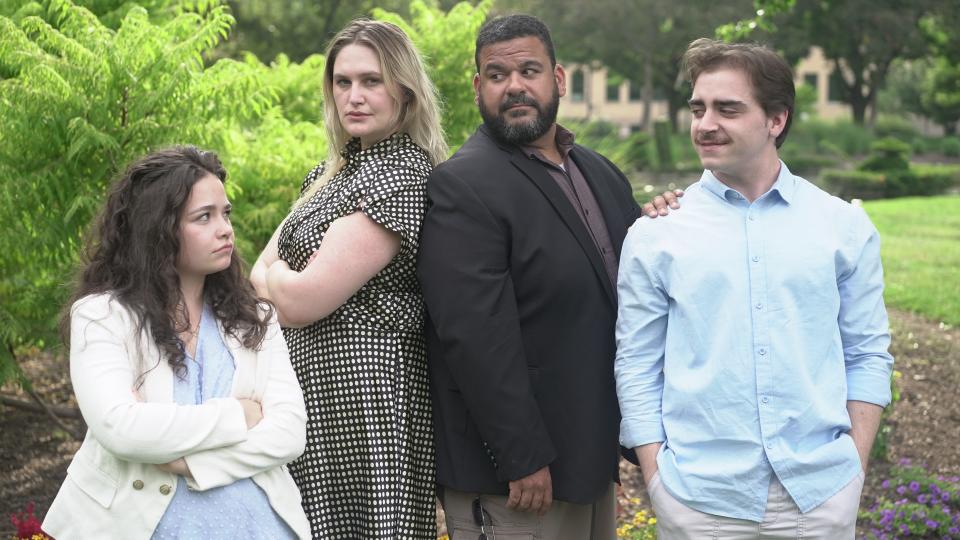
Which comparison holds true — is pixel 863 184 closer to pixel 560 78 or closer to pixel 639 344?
pixel 560 78

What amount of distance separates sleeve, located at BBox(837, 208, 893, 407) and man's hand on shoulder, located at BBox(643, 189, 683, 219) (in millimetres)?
560

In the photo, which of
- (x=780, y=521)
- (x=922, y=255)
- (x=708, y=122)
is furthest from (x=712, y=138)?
(x=922, y=255)

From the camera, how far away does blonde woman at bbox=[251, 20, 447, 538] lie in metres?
3.82

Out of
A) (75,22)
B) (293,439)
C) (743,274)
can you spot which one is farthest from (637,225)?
(75,22)

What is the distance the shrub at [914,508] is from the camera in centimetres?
631

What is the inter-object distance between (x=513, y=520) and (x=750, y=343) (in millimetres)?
1005

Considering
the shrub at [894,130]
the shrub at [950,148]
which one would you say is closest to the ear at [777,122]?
the shrub at [950,148]

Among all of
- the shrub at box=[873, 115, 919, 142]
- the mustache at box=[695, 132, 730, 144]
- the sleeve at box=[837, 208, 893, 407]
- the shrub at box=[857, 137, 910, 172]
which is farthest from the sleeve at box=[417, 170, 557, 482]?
the shrub at box=[873, 115, 919, 142]

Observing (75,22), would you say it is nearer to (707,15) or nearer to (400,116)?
(400,116)

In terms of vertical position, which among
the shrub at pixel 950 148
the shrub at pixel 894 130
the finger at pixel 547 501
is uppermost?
the finger at pixel 547 501

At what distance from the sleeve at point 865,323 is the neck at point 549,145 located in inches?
41.8

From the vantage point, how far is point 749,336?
11.5 feet

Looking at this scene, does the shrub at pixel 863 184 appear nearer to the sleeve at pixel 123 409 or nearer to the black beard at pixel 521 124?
the black beard at pixel 521 124

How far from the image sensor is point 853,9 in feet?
158
